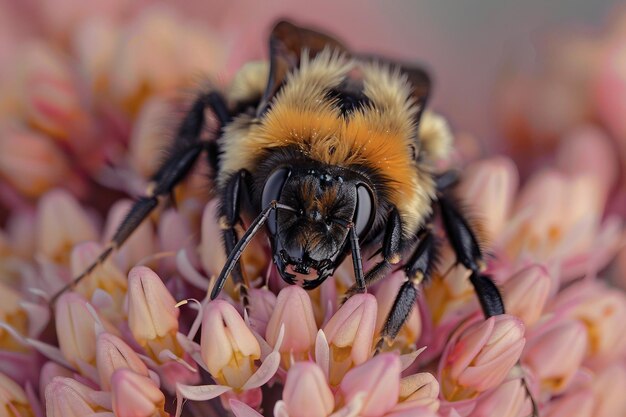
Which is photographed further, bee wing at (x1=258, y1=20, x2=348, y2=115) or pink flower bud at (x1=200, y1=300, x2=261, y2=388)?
bee wing at (x1=258, y1=20, x2=348, y2=115)

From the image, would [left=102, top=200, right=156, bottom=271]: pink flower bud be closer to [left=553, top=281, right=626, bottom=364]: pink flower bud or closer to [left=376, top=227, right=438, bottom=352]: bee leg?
[left=376, top=227, right=438, bottom=352]: bee leg

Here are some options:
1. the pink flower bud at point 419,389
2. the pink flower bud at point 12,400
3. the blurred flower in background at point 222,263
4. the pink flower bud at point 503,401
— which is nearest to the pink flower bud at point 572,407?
the blurred flower in background at point 222,263

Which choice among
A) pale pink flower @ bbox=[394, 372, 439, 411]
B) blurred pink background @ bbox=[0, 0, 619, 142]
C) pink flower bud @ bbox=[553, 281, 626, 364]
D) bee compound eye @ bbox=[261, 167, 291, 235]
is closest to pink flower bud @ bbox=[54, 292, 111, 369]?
bee compound eye @ bbox=[261, 167, 291, 235]

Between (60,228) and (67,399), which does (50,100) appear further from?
(67,399)

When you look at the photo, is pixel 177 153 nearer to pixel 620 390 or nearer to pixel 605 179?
pixel 620 390

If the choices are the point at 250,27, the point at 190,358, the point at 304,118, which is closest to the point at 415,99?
the point at 304,118

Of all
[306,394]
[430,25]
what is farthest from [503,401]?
[430,25]
